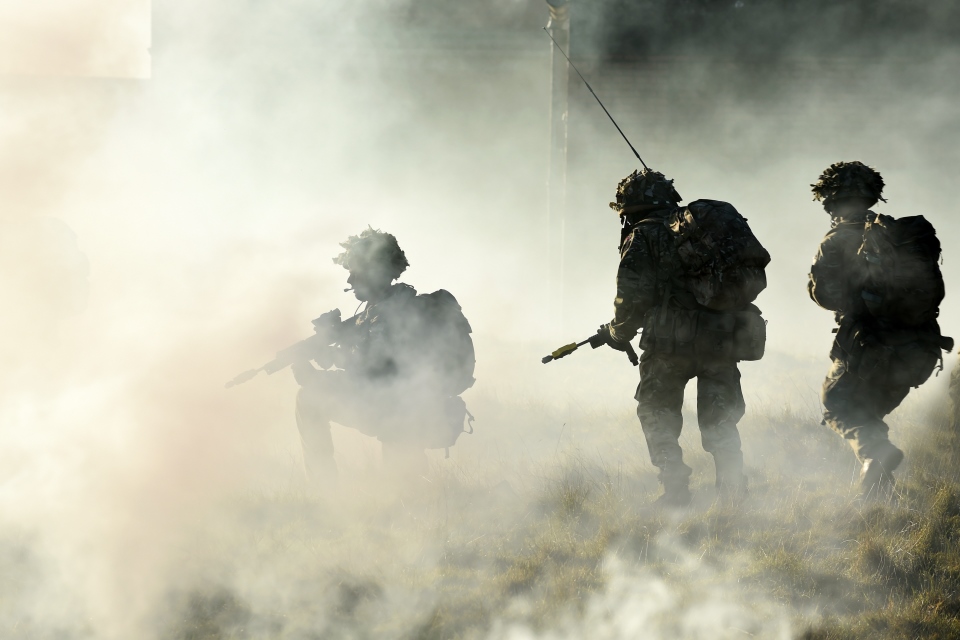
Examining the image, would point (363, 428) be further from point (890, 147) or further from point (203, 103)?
point (203, 103)

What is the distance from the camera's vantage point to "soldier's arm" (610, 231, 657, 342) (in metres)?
4.50

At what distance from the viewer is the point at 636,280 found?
4496 mm

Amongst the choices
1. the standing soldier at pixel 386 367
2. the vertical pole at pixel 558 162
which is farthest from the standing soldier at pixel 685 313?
the vertical pole at pixel 558 162

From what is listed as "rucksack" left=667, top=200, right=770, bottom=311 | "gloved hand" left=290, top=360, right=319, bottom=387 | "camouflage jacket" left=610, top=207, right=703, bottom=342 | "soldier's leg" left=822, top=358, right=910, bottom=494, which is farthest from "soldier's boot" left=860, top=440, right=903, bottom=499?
"gloved hand" left=290, top=360, right=319, bottom=387

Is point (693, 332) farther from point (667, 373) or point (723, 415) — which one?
point (723, 415)

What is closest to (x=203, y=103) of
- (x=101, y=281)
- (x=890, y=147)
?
(x=101, y=281)

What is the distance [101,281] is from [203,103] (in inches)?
231

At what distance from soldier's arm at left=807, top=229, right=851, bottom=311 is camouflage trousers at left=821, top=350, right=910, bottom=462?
345mm

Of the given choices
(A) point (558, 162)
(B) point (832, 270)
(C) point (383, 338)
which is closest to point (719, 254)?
(B) point (832, 270)

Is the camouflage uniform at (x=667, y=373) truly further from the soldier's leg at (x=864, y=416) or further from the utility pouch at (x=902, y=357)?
the utility pouch at (x=902, y=357)

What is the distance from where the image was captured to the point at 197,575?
432 cm

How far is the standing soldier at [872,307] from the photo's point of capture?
14.2ft

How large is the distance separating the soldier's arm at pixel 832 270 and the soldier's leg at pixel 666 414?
0.85 metres

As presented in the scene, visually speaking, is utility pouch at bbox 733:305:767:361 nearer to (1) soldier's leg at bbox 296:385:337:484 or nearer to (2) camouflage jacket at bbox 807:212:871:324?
(2) camouflage jacket at bbox 807:212:871:324
